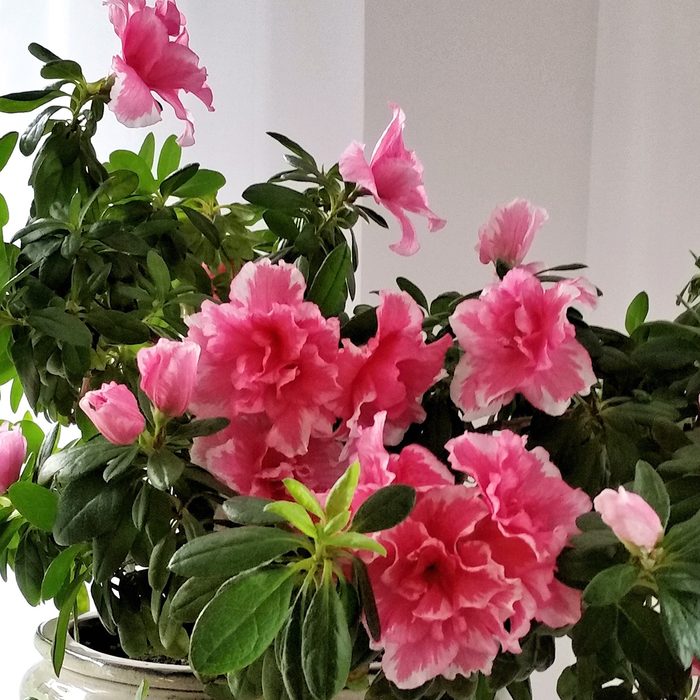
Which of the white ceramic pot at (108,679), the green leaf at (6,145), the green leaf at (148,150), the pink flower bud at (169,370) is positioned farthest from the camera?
the green leaf at (148,150)

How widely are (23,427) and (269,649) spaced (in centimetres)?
40

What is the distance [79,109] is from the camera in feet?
2.38

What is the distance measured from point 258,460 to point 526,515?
0.17 metres

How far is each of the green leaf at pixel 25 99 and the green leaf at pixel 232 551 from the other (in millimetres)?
420

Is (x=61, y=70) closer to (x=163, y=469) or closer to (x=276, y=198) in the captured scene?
(x=276, y=198)

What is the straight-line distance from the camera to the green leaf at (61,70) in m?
0.70

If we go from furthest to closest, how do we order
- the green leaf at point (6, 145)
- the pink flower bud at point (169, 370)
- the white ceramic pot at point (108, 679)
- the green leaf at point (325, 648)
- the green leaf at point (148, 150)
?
1. the green leaf at point (148, 150)
2. the green leaf at point (6, 145)
3. the white ceramic pot at point (108, 679)
4. the pink flower bud at point (169, 370)
5. the green leaf at point (325, 648)

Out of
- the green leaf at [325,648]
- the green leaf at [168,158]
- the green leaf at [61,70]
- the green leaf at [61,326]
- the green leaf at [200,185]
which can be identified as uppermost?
the green leaf at [61,70]

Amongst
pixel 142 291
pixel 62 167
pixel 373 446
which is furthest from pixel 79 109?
pixel 373 446

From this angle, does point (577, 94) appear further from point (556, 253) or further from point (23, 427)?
point (23, 427)

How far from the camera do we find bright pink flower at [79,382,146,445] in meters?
0.53

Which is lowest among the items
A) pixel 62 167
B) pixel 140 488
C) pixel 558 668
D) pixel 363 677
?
pixel 558 668

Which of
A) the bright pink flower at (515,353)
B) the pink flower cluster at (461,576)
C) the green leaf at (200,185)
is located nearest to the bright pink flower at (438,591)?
the pink flower cluster at (461,576)

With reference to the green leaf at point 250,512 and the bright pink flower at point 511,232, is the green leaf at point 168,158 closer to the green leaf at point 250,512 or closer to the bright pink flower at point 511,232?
the bright pink flower at point 511,232
